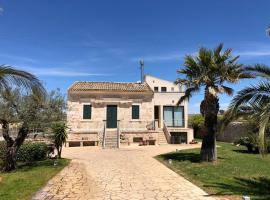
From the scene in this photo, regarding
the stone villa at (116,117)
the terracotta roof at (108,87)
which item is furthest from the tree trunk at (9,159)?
the terracotta roof at (108,87)

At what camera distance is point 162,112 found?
3234cm

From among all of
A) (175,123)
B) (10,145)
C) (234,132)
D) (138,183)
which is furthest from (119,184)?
(175,123)

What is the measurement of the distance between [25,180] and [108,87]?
1962 cm

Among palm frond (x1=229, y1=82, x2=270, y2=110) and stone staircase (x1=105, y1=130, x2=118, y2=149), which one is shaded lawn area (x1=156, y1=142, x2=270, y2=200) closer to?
palm frond (x1=229, y1=82, x2=270, y2=110)

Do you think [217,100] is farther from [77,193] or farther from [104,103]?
[104,103]

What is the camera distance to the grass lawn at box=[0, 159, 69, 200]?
9.31 meters

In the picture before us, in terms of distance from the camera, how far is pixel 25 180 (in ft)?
37.8

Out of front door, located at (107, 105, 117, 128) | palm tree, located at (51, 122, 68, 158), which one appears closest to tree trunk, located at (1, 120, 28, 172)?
palm tree, located at (51, 122, 68, 158)

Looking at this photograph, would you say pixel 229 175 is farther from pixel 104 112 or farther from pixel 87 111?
pixel 87 111

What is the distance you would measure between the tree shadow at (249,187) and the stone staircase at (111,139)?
52.0ft

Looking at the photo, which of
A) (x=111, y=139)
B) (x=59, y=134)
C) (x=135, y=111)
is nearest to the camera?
(x=59, y=134)

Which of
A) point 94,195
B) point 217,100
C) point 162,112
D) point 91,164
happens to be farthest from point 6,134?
point 162,112

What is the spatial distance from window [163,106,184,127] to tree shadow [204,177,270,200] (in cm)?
2081

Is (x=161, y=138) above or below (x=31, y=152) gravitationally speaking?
above
